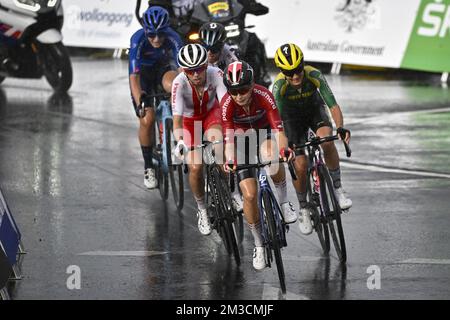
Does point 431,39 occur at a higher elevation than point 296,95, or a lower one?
lower

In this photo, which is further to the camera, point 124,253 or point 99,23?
point 99,23

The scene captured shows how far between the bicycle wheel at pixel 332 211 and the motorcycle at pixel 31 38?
1052 centimetres

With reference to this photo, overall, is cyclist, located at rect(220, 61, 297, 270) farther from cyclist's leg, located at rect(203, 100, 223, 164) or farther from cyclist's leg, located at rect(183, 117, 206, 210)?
cyclist's leg, located at rect(183, 117, 206, 210)

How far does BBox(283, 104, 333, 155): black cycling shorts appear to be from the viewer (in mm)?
11422

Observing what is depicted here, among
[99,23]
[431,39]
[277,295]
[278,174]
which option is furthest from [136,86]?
[99,23]

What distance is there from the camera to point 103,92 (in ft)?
73.0

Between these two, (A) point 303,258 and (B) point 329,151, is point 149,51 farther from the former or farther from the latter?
(A) point 303,258

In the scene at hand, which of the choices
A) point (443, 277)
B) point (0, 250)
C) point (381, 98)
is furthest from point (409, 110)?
point (0, 250)

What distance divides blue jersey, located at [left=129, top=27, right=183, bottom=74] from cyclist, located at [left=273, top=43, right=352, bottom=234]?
261 centimetres

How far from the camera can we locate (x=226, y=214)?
11000 mm

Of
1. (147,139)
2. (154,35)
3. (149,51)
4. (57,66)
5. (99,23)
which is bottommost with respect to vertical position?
(99,23)

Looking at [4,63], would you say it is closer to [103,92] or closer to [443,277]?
[103,92]

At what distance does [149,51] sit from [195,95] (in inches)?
95.2

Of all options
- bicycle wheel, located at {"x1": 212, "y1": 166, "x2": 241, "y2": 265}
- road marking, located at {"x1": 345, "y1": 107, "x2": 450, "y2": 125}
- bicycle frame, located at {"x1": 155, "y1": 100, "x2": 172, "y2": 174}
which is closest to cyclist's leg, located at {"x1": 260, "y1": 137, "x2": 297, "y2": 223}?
bicycle wheel, located at {"x1": 212, "y1": 166, "x2": 241, "y2": 265}
